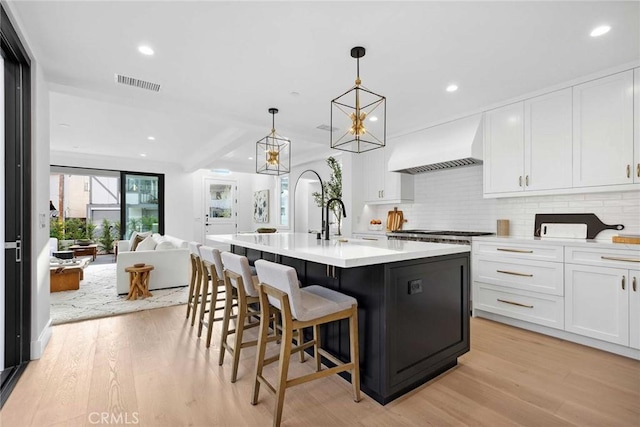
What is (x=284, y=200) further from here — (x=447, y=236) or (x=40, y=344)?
(x=40, y=344)

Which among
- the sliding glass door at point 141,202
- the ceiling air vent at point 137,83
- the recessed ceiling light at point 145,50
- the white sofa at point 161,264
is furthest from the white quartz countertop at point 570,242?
the sliding glass door at point 141,202

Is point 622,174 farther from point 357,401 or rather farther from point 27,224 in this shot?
point 27,224

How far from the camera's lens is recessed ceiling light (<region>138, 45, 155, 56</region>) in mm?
2494

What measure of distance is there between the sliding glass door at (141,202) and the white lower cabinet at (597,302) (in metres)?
8.40

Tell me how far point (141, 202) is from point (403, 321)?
802 cm

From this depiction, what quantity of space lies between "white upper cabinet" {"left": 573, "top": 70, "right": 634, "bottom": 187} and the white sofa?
511cm

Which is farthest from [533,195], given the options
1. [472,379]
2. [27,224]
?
[27,224]

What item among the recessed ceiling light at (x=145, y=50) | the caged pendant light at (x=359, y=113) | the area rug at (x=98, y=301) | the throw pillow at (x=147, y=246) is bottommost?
the area rug at (x=98, y=301)

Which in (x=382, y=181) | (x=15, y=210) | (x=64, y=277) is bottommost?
(x=64, y=277)

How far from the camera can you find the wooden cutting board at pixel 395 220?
512 cm

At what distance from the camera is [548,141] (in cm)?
318

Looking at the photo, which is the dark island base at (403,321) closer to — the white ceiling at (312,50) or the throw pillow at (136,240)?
the white ceiling at (312,50)

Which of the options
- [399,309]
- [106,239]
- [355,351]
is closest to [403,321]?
A: [399,309]

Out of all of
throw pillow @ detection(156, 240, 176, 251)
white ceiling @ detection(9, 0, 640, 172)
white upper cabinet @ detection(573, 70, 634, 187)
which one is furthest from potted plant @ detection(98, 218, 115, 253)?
white upper cabinet @ detection(573, 70, 634, 187)
